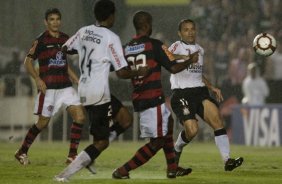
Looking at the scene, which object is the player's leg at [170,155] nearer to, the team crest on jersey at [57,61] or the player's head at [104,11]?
the player's head at [104,11]

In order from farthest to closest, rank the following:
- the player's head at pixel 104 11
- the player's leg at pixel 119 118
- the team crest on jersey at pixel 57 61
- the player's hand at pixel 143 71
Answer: the team crest on jersey at pixel 57 61, the player's leg at pixel 119 118, the player's hand at pixel 143 71, the player's head at pixel 104 11

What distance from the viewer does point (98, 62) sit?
450 inches

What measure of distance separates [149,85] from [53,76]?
3.19 meters

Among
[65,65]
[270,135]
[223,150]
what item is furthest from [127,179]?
[270,135]

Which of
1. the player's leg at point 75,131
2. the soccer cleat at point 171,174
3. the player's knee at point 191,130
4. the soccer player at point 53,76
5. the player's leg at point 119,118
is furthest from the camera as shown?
the soccer player at point 53,76

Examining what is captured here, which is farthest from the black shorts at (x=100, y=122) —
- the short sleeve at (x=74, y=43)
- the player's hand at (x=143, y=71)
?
the short sleeve at (x=74, y=43)

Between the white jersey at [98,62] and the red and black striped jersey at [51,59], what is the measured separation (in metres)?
3.24

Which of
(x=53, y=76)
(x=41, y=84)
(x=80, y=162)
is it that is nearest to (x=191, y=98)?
(x=41, y=84)

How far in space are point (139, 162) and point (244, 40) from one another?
39.6ft

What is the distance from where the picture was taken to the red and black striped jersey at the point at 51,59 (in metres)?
14.7

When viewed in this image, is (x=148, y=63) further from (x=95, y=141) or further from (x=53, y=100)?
(x=53, y=100)

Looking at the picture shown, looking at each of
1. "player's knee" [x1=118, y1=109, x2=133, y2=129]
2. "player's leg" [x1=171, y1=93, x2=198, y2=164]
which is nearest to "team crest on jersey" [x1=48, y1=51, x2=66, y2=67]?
"player's leg" [x1=171, y1=93, x2=198, y2=164]

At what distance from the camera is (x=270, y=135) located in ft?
71.3

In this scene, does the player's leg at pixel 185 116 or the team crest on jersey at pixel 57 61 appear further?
the team crest on jersey at pixel 57 61
